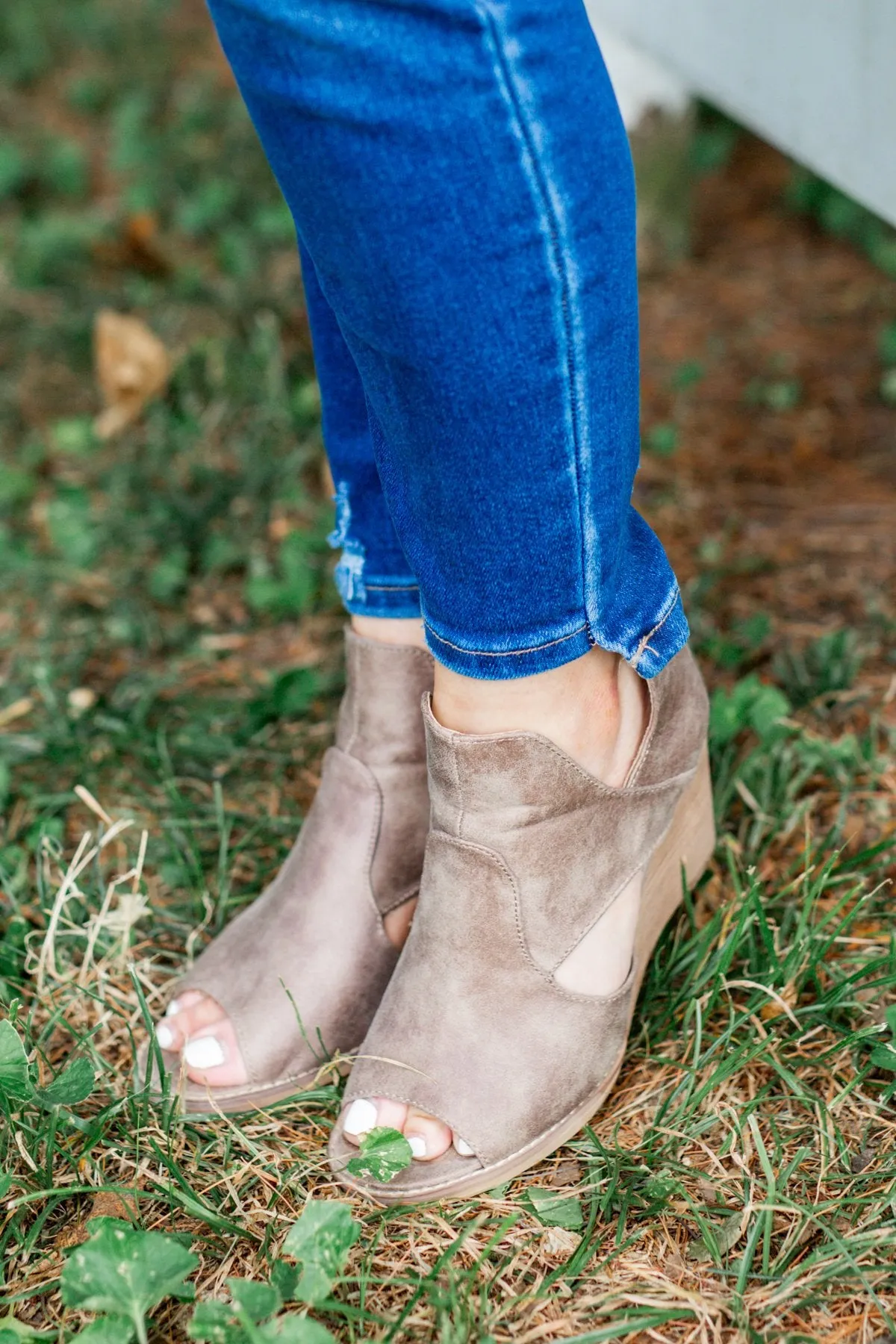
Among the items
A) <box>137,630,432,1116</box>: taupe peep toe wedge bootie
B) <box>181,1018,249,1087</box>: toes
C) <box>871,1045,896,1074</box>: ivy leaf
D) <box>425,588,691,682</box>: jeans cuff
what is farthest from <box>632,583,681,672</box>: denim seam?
<box>181,1018,249,1087</box>: toes

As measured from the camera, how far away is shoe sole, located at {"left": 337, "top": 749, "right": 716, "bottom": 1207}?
934mm

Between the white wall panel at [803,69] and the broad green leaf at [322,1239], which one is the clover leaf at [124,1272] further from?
the white wall panel at [803,69]

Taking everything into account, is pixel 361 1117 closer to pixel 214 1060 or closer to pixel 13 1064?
pixel 214 1060

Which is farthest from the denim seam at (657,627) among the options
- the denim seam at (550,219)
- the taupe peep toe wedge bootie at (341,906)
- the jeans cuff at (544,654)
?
the taupe peep toe wedge bootie at (341,906)

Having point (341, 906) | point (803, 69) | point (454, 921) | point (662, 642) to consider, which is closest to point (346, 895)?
point (341, 906)

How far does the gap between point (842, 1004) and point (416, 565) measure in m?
0.55

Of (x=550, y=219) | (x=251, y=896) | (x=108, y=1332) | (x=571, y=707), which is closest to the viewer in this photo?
(x=550, y=219)

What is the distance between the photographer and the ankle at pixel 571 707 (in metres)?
0.90

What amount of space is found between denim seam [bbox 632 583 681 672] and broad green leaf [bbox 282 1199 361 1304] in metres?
0.46

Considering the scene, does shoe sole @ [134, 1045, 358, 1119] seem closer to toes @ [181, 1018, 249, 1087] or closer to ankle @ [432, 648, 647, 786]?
toes @ [181, 1018, 249, 1087]

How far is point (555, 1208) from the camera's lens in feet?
3.02

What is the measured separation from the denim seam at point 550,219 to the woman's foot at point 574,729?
13 cm

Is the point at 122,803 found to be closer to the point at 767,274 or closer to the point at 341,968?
the point at 341,968

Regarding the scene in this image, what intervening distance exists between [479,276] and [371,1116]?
654 mm
